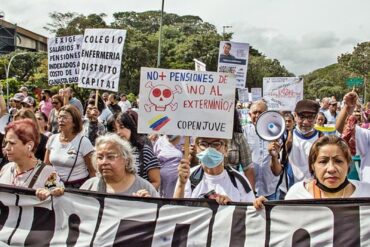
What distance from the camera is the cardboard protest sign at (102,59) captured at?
723 cm

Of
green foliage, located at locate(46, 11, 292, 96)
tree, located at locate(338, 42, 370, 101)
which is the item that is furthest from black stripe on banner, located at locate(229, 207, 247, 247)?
tree, located at locate(338, 42, 370, 101)

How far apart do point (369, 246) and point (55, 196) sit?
2079 millimetres

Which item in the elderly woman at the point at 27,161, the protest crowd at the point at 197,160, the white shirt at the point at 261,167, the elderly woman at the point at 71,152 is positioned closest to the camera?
the protest crowd at the point at 197,160

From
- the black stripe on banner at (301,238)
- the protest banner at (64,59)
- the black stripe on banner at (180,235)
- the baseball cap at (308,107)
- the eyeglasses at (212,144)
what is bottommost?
the black stripe on banner at (180,235)

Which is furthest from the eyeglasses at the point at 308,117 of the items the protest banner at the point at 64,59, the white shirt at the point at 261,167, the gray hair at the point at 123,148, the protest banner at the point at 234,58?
the protest banner at the point at 234,58

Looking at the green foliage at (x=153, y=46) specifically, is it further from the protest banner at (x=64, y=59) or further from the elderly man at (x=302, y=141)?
the elderly man at (x=302, y=141)

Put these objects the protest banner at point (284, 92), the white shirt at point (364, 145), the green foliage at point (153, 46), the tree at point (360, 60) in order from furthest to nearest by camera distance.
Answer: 1. the tree at point (360, 60)
2. the green foliage at point (153, 46)
3. the protest banner at point (284, 92)
4. the white shirt at point (364, 145)

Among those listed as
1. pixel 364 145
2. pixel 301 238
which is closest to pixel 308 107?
pixel 364 145

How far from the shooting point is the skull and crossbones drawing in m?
4.04

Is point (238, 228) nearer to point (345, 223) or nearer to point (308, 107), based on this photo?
point (345, 223)

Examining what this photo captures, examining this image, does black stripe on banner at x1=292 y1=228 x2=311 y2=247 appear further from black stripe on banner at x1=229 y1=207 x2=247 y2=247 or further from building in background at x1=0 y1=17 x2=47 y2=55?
building in background at x1=0 y1=17 x2=47 y2=55

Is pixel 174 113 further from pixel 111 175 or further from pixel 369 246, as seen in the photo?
pixel 369 246

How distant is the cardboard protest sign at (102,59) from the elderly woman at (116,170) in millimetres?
3272

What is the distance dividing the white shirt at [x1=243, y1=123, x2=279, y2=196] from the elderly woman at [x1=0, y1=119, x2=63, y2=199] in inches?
83.3
